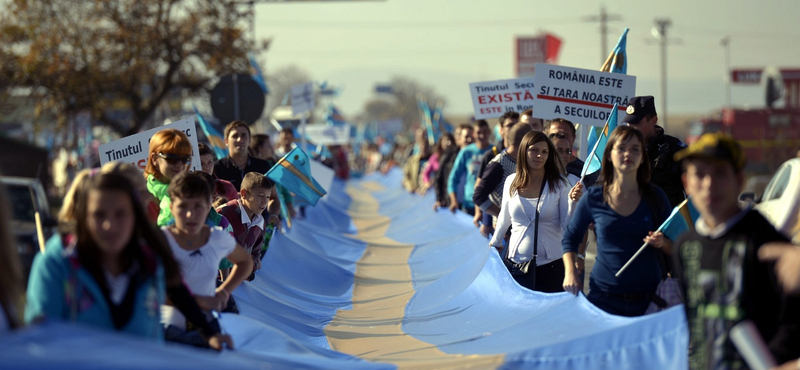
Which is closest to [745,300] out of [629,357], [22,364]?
[629,357]

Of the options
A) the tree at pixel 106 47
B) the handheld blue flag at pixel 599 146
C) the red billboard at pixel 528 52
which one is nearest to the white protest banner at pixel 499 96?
the handheld blue flag at pixel 599 146

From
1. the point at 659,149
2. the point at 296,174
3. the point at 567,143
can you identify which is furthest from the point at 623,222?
the point at 296,174

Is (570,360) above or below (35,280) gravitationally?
below

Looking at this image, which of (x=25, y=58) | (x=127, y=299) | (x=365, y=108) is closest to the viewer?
(x=127, y=299)

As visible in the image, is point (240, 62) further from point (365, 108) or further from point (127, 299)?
point (365, 108)

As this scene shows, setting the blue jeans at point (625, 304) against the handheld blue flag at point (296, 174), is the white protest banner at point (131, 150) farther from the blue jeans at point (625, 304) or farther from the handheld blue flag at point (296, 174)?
the blue jeans at point (625, 304)

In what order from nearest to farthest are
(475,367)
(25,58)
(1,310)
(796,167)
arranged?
(1,310), (475,367), (796,167), (25,58)

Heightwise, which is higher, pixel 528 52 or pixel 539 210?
pixel 528 52

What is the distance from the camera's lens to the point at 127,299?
4309 mm

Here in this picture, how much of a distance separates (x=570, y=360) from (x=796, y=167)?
242 inches

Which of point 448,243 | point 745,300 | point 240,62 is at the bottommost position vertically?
point 448,243

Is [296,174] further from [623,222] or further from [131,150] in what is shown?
[623,222]

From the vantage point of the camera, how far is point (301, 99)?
19500 millimetres

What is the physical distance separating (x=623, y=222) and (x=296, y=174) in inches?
244
